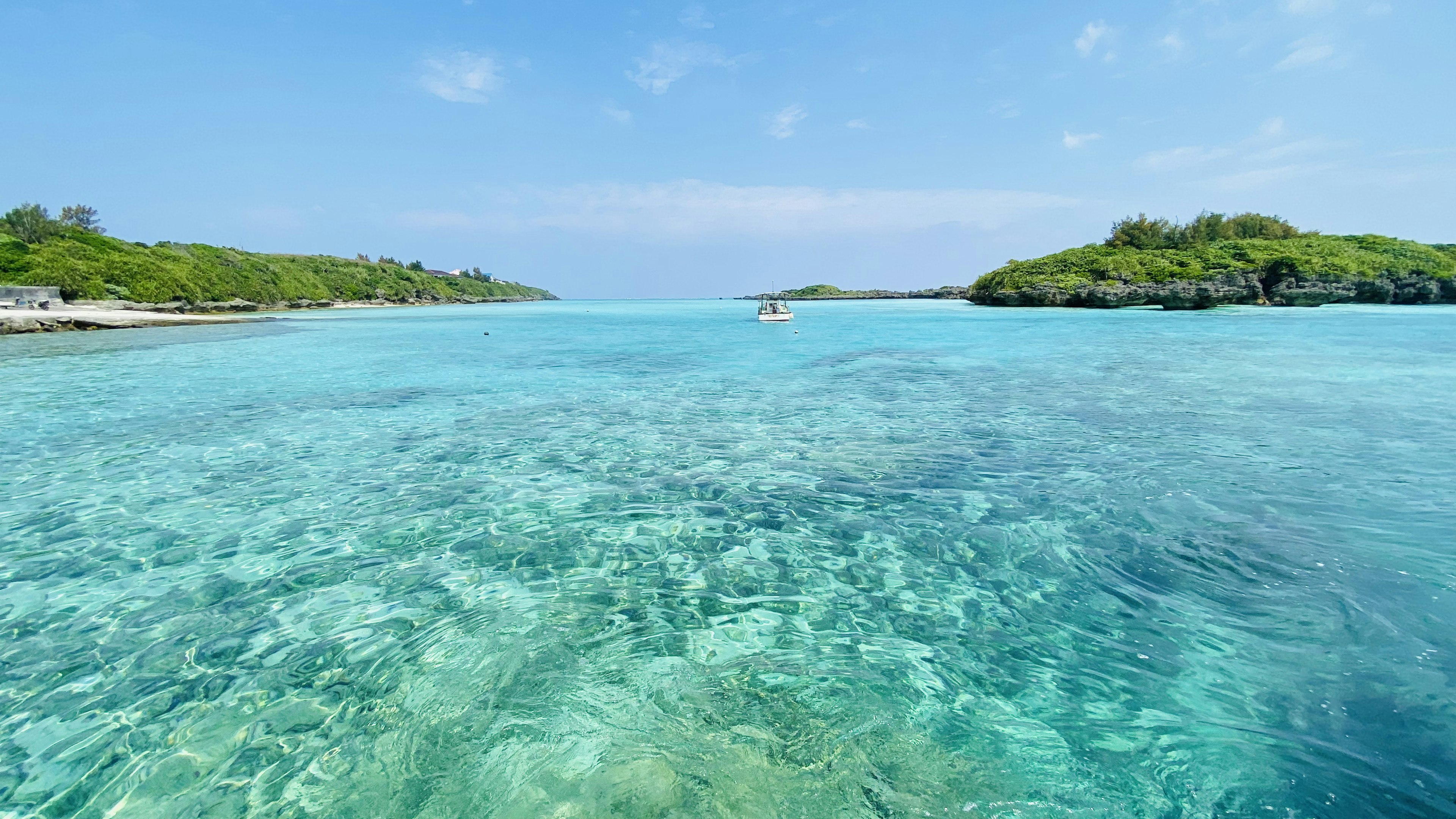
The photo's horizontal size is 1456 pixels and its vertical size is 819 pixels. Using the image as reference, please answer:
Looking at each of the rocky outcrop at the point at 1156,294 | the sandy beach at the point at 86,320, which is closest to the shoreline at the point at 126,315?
the sandy beach at the point at 86,320

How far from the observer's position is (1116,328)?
3938cm

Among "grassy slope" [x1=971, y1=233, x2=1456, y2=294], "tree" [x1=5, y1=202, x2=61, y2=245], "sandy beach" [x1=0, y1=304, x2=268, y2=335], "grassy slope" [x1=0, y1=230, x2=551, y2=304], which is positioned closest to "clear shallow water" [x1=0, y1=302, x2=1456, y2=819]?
A: "sandy beach" [x1=0, y1=304, x2=268, y2=335]

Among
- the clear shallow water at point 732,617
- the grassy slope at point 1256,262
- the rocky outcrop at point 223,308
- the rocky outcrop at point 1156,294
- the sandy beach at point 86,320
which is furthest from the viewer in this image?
the rocky outcrop at point 223,308

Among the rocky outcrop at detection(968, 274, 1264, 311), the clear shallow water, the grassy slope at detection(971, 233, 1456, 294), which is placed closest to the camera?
the clear shallow water

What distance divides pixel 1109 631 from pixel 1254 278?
8209 cm

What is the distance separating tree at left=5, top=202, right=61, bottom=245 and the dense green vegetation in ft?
0.30

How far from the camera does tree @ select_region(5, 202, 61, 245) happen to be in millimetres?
66000

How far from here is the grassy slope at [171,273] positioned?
2224 inches

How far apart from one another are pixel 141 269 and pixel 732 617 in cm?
8636

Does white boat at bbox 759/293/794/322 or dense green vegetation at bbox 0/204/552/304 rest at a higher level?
dense green vegetation at bbox 0/204/552/304

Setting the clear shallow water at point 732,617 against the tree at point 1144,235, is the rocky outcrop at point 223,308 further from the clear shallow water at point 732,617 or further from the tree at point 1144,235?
the tree at point 1144,235

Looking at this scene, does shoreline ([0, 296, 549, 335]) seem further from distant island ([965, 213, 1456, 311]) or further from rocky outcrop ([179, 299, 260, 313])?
distant island ([965, 213, 1456, 311])

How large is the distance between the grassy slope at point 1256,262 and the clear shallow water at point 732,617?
71.3 meters

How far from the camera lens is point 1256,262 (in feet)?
225
